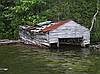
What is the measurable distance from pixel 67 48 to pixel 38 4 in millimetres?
11138

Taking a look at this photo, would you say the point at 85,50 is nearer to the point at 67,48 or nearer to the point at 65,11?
the point at 67,48

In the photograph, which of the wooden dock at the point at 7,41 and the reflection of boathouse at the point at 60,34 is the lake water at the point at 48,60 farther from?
the wooden dock at the point at 7,41

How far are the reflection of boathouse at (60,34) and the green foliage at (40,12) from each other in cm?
414

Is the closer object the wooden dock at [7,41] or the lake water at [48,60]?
the lake water at [48,60]

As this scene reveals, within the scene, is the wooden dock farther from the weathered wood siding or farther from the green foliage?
the weathered wood siding

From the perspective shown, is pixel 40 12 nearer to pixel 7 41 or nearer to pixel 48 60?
pixel 7 41

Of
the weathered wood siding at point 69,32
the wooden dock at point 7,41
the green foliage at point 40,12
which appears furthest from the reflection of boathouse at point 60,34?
the green foliage at point 40,12

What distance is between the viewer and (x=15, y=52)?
113 feet

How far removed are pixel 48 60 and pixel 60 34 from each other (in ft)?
27.7

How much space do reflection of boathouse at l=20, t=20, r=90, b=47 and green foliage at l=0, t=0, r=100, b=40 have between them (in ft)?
13.6

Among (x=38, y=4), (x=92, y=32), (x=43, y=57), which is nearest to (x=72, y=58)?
(x=43, y=57)

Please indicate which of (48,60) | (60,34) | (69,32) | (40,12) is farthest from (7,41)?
(48,60)

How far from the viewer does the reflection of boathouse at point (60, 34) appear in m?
37.7

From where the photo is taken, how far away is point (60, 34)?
37.9 metres
